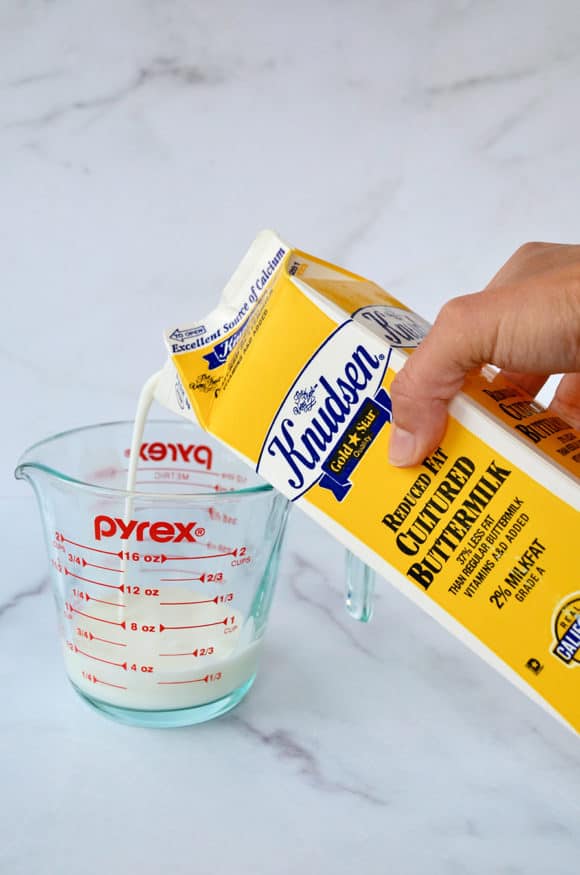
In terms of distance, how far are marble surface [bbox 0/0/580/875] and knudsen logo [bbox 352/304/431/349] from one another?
44 cm

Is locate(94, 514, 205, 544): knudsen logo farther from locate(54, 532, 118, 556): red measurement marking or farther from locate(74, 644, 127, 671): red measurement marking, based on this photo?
locate(74, 644, 127, 671): red measurement marking

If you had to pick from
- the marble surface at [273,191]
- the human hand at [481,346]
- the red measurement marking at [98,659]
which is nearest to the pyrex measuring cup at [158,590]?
the red measurement marking at [98,659]

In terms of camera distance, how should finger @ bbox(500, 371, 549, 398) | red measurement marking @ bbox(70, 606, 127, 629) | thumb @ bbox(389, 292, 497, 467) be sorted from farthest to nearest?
1. finger @ bbox(500, 371, 549, 398)
2. red measurement marking @ bbox(70, 606, 127, 629)
3. thumb @ bbox(389, 292, 497, 467)

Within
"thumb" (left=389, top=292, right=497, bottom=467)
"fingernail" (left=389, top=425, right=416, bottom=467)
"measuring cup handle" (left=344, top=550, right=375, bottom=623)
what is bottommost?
"measuring cup handle" (left=344, top=550, right=375, bottom=623)

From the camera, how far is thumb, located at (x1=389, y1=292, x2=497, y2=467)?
729mm

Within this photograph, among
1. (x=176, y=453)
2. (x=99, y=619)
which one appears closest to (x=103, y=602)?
(x=99, y=619)

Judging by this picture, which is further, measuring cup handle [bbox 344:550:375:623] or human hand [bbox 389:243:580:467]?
measuring cup handle [bbox 344:550:375:623]

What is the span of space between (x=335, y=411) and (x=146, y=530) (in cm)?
24

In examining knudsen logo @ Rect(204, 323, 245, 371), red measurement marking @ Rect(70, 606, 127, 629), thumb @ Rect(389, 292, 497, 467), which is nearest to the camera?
thumb @ Rect(389, 292, 497, 467)

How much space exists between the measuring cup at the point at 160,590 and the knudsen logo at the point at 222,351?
12 centimetres

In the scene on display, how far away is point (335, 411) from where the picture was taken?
0.79m

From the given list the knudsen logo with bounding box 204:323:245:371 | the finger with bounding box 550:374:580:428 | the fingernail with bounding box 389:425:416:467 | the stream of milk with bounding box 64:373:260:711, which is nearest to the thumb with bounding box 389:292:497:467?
the fingernail with bounding box 389:425:416:467

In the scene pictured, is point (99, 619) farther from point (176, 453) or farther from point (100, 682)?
point (176, 453)

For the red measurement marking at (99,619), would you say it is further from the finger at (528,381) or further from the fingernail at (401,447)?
the finger at (528,381)
